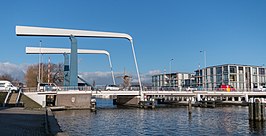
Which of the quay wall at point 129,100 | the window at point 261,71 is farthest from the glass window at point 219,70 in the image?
the quay wall at point 129,100

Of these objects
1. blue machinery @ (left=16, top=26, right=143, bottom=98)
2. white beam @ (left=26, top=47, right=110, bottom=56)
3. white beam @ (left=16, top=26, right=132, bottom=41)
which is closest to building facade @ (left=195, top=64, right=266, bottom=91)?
white beam @ (left=26, top=47, right=110, bottom=56)

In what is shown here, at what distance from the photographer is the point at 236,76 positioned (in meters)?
93.2

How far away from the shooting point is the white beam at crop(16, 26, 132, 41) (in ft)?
129

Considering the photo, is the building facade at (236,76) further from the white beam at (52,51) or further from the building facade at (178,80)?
the white beam at (52,51)

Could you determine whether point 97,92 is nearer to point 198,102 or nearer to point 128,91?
point 128,91

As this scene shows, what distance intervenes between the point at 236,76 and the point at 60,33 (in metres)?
65.2

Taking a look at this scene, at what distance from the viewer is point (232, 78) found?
9375 cm

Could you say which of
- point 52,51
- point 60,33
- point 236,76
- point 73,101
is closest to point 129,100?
point 73,101

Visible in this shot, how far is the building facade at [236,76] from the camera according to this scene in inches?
3666

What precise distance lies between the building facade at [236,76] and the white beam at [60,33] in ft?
171

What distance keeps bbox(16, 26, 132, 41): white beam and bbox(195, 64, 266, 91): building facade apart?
5199 cm

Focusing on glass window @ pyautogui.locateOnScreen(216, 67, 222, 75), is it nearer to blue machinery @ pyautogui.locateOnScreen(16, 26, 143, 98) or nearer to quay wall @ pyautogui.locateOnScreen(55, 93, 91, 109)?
blue machinery @ pyautogui.locateOnScreen(16, 26, 143, 98)

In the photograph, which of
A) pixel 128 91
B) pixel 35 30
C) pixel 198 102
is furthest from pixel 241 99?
pixel 35 30

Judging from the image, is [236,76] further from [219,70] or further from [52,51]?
[52,51]
